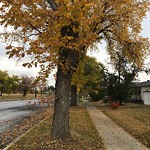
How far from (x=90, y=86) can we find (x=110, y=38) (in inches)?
1161

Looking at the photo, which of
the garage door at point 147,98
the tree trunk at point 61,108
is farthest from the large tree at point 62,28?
the garage door at point 147,98

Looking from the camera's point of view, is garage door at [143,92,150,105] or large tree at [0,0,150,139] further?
garage door at [143,92,150,105]

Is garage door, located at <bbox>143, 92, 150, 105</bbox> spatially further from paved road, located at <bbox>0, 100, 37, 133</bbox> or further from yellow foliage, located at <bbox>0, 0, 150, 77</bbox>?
yellow foliage, located at <bbox>0, 0, 150, 77</bbox>

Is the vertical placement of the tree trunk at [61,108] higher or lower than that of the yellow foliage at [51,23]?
lower

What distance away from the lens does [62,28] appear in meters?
10.1

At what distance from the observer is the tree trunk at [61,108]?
10039mm

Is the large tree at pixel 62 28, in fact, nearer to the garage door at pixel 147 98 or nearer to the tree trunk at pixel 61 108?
the tree trunk at pixel 61 108

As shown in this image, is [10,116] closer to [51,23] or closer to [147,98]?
[51,23]

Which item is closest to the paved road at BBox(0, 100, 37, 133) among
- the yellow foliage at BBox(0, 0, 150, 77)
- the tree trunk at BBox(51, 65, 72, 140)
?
the tree trunk at BBox(51, 65, 72, 140)

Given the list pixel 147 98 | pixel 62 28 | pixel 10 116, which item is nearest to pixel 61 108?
pixel 62 28

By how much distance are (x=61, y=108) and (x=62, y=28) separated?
10.1 ft

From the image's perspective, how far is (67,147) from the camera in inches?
349

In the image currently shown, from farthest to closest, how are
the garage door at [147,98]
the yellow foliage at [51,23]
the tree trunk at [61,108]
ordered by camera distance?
the garage door at [147,98] → the tree trunk at [61,108] → the yellow foliage at [51,23]

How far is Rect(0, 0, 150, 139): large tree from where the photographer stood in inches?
326
